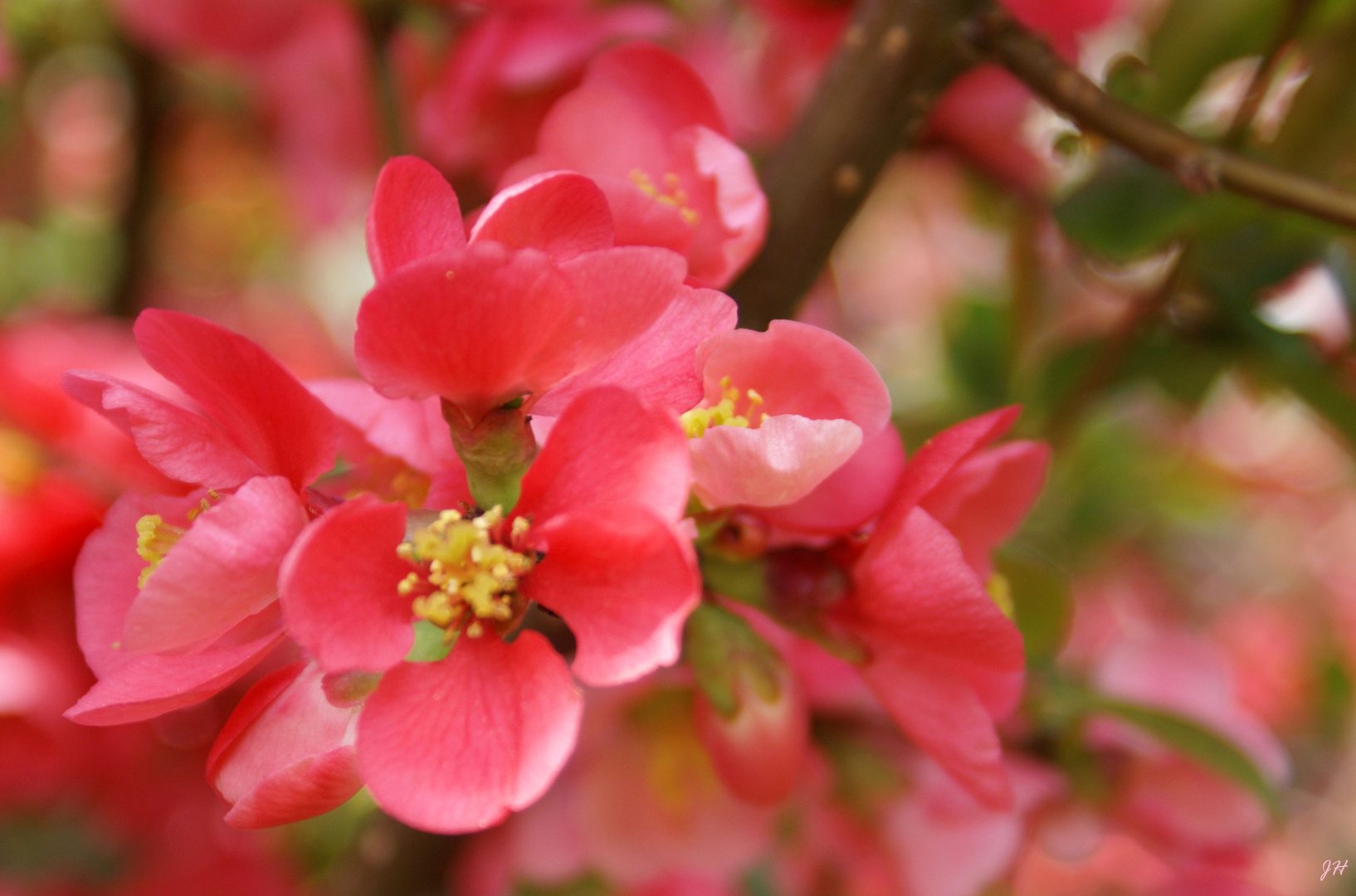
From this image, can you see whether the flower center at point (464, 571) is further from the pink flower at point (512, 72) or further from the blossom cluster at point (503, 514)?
the pink flower at point (512, 72)

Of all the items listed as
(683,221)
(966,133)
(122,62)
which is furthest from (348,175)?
(683,221)

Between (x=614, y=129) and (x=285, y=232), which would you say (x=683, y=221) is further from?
(x=285, y=232)

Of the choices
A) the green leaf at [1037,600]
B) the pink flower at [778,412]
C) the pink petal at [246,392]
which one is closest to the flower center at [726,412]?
the pink flower at [778,412]

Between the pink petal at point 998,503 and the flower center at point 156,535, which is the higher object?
the pink petal at point 998,503

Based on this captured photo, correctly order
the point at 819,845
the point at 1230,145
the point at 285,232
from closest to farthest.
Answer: the point at 1230,145, the point at 819,845, the point at 285,232

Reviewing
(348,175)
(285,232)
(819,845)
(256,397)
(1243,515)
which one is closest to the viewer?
(256,397)

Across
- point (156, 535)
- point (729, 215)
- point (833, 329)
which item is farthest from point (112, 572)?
point (833, 329)

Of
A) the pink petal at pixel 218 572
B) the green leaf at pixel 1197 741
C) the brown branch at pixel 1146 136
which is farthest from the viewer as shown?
the green leaf at pixel 1197 741
